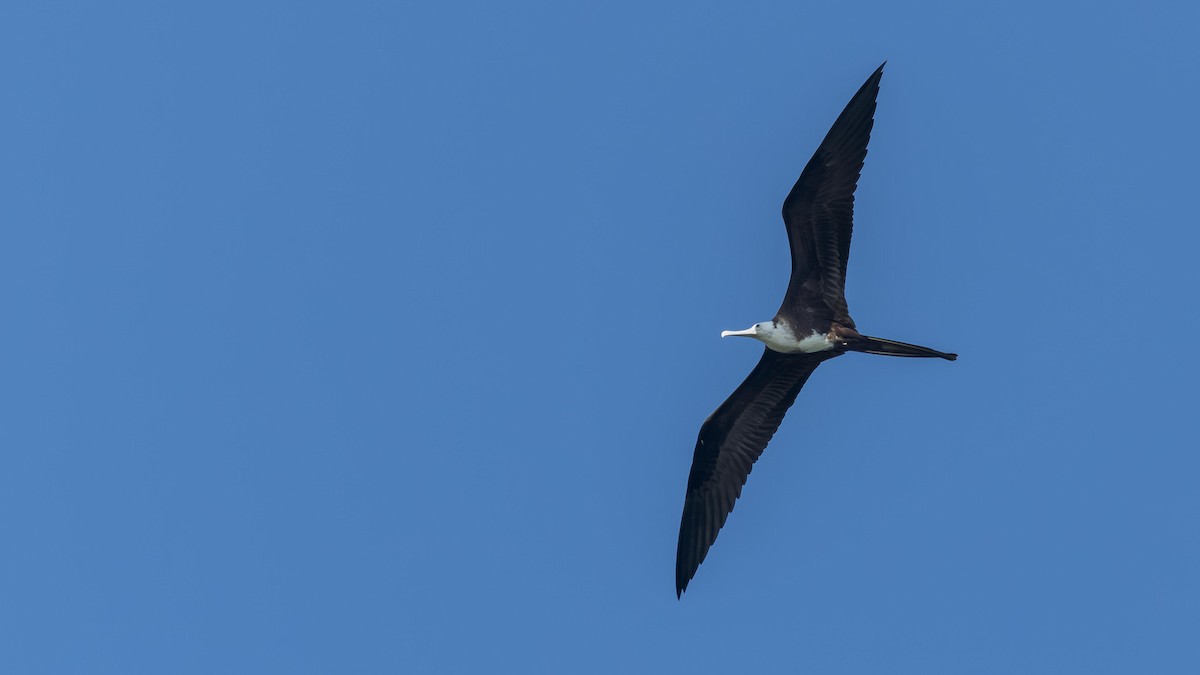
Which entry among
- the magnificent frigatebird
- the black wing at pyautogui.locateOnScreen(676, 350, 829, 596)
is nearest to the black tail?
the magnificent frigatebird

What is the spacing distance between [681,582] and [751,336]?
8.00 feet

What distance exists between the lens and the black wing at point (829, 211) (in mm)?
13875

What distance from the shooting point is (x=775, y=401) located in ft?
49.1

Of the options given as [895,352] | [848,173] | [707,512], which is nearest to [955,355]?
[895,352]

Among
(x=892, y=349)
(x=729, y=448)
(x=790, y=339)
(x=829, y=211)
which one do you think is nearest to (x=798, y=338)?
(x=790, y=339)

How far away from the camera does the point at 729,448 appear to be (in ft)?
49.6

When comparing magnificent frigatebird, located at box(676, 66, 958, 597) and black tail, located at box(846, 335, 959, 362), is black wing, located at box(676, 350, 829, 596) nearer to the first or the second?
magnificent frigatebird, located at box(676, 66, 958, 597)

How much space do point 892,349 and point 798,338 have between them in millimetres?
853

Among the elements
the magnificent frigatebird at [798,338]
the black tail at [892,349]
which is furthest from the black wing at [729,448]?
the black tail at [892,349]

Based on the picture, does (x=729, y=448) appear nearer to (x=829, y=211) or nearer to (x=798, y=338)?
(x=798, y=338)

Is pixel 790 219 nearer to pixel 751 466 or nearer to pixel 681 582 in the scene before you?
pixel 751 466

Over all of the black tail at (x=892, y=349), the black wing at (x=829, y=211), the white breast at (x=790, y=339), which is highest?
the black wing at (x=829, y=211)

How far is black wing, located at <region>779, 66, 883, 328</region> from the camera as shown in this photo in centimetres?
1388

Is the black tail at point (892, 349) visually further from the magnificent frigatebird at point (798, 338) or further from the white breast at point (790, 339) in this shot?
the white breast at point (790, 339)
